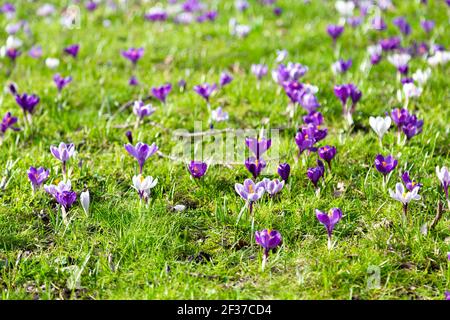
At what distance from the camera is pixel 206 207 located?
4086 mm

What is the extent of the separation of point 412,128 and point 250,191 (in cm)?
150

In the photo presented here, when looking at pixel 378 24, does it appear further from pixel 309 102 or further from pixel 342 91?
pixel 309 102

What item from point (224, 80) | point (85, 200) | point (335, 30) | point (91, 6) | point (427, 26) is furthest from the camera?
point (91, 6)

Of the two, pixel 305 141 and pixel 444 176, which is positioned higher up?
pixel 305 141

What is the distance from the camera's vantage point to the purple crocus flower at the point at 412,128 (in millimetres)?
4574

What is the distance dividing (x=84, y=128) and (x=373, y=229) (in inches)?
103

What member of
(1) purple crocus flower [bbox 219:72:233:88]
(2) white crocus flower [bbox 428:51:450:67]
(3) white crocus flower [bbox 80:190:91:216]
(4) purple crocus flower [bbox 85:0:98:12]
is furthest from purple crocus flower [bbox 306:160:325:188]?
(4) purple crocus flower [bbox 85:0:98:12]

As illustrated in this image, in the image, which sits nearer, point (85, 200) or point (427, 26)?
point (85, 200)

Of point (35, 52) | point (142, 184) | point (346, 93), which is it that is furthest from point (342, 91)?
point (35, 52)

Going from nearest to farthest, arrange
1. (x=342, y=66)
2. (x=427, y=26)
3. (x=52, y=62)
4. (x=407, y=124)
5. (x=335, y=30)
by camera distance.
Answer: (x=407, y=124)
(x=342, y=66)
(x=52, y=62)
(x=335, y=30)
(x=427, y=26)

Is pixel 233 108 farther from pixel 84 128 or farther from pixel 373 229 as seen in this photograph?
pixel 373 229
